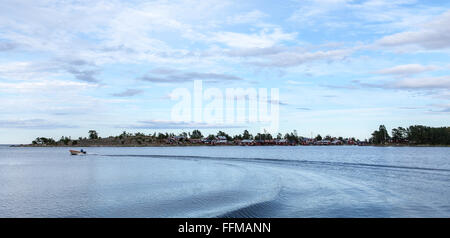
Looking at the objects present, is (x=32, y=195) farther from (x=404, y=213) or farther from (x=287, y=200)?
(x=404, y=213)

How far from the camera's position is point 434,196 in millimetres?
29141

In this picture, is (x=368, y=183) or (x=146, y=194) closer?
(x=146, y=194)

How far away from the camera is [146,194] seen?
31.8 m

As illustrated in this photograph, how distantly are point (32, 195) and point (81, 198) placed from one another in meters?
5.27

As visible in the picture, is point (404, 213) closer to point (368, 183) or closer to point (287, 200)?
point (287, 200)
